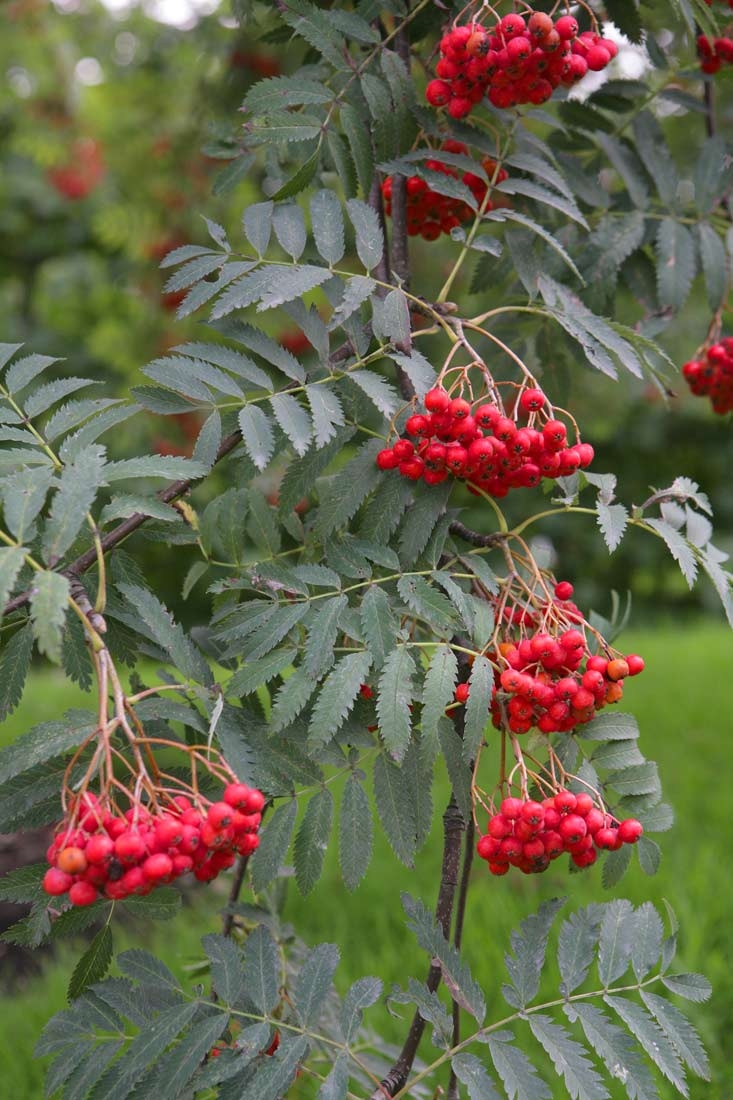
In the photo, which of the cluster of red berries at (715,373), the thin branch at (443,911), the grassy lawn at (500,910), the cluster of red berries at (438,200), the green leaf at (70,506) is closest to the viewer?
the green leaf at (70,506)

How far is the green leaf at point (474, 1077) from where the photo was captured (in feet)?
4.42

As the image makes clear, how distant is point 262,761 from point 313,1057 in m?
0.64

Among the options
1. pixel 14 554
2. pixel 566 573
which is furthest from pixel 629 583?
pixel 14 554

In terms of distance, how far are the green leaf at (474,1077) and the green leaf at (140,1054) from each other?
1.17 feet

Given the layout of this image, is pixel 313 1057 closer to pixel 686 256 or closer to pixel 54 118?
pixel 686 256

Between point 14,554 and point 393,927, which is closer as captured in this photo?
point 14,554

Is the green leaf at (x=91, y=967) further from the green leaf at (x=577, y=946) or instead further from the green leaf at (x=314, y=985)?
the green leaf at (x=577, y=946)

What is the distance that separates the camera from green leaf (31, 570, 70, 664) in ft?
3.41

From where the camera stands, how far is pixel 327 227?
1609mm

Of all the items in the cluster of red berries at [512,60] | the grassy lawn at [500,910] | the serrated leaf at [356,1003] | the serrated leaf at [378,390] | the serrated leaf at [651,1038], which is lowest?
the grassy lawn at [500,910]

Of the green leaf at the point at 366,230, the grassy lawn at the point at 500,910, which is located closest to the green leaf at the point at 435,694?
the green leaf at the point at 366,230

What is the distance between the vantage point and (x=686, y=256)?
209 centimetres

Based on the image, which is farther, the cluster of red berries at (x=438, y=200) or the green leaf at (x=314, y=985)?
the cluster of red berries at (x=438, y=200)

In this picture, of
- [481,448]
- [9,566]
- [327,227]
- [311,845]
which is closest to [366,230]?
[327,227]
